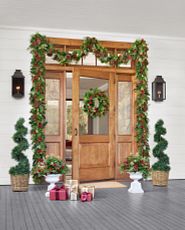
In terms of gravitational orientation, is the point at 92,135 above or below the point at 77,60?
below

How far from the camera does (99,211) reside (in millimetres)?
5023

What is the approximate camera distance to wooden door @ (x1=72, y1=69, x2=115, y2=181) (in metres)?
7.52

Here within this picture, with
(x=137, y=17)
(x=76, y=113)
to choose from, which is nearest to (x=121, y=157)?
(x=76, y=113)

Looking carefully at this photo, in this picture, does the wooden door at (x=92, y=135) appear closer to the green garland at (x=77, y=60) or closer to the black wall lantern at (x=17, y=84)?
the green garland at (x=77, y=60)

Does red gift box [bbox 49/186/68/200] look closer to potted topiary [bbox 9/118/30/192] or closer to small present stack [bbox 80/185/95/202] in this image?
small present stack [bbox 80/185/95/202]

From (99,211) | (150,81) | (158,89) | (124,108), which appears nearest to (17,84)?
(124,108)

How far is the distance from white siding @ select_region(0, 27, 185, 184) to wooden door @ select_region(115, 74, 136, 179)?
410 mm

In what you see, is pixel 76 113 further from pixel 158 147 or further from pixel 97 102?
pixel 158 147

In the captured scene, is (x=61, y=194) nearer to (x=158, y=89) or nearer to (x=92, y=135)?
(x=92, y=135)

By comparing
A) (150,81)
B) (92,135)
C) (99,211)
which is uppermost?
(150,81)

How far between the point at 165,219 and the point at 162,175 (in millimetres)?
2620

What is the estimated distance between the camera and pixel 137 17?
6.87m

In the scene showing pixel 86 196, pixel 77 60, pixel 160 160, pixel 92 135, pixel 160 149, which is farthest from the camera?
pixel 92 135

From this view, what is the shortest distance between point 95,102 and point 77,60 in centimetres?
93
